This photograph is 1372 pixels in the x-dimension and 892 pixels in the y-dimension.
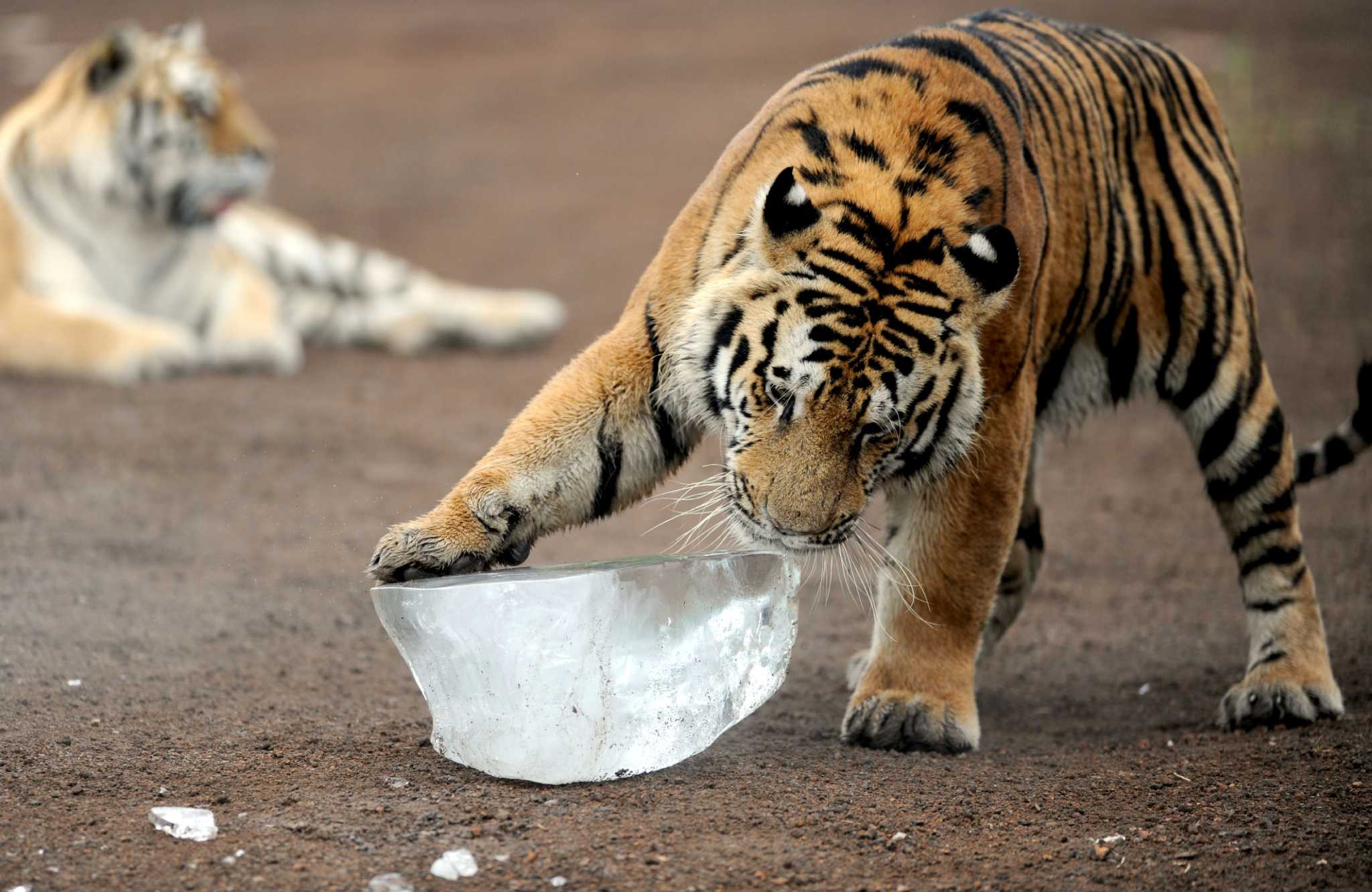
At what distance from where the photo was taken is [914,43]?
119 inches

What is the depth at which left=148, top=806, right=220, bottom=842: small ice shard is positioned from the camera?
222 cm

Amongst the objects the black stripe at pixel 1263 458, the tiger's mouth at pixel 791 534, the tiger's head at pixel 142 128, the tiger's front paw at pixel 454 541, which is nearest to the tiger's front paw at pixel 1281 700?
Answer: the black stripe at pixel 1263 458

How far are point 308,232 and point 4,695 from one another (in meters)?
5.83

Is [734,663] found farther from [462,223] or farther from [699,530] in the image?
[462,223]

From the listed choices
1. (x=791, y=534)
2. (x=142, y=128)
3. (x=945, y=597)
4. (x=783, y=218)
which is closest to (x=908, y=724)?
(x=945, y=597)

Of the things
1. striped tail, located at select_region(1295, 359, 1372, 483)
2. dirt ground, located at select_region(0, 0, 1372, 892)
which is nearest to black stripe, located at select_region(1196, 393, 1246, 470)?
striped tail, located at select_region(1295, 359, 1372, 483)

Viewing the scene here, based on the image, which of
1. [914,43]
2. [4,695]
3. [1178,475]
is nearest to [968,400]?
[914,43]

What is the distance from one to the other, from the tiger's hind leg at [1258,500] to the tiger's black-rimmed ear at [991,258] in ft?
3.58

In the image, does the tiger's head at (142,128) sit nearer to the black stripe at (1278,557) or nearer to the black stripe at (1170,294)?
the black stripe at (1170,294)

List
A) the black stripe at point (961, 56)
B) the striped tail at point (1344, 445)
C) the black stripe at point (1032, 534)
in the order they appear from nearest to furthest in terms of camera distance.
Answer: the black stripe at point (961, 56) → the striped tail at point (1344, 445) → the black stripe at point (1032, 534)

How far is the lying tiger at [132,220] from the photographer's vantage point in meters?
6.24

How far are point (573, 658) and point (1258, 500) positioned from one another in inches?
72.9

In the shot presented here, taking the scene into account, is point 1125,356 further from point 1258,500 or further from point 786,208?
point 786,208

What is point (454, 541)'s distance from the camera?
2602 millimetres
